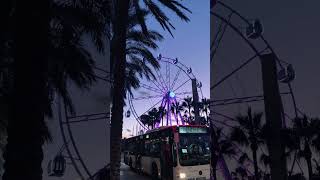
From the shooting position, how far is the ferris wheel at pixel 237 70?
39.2 feet

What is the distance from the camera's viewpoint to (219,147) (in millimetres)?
14609

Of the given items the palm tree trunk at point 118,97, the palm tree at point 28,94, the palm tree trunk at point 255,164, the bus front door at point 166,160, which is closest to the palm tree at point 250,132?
the palm tree trunk at point 255,164

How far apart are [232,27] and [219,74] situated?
1.74m

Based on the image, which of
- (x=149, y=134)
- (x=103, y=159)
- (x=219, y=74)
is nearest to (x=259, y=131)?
(x=219, y=74)

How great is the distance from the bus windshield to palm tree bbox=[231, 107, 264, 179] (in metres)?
5.88

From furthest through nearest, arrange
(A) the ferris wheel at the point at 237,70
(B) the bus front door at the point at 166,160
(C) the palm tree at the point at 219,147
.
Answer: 1. (B) the bus front door at the point at 166,160
2. (C) the palm tree at the point at 219,147
3. (A) the ferris wheel at the point at 237,70

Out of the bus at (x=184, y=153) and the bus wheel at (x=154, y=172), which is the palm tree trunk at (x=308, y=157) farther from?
the bus wheel at (x=154, y=172)

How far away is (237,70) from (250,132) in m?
2.14

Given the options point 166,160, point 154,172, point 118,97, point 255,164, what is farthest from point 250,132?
point 154,172

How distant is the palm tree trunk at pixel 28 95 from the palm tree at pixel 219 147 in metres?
8.62

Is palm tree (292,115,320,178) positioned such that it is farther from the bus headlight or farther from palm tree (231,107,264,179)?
the bus headlight

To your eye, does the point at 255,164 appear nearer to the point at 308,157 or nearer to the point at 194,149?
the point at 308,157

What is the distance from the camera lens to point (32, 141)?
602cm

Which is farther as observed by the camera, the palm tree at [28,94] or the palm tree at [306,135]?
the palm tree at [306,135]
